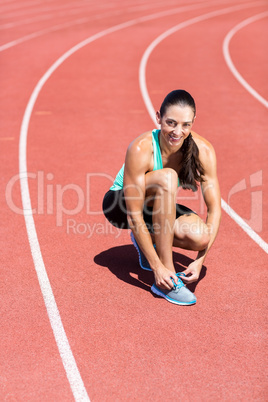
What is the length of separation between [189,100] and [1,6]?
600 inches

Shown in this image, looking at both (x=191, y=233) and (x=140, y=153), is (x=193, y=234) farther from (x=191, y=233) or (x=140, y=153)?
(x=140, y=153)

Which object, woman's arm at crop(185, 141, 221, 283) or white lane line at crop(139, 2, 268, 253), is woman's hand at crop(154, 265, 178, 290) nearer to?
woman's arm at crop(185, 141, 221, 283)

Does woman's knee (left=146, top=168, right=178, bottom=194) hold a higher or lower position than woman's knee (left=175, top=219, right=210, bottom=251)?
higher

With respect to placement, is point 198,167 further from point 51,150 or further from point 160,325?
point 51,150

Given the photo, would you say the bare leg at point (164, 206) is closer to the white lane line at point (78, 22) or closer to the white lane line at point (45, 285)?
the white lane line at point (45, 285)

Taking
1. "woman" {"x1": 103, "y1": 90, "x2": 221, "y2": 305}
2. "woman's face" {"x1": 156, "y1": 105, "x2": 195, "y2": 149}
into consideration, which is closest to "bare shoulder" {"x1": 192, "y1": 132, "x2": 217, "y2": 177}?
"woman" {"x1": 103, "y1": 90, "x2": 221, "y2": 305}

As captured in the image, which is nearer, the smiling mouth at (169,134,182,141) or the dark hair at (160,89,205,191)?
the smiling mouth at (169,134,182,141)

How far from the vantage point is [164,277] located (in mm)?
3916

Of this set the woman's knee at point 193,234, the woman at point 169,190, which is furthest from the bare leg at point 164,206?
the woman's knee at point 193,234

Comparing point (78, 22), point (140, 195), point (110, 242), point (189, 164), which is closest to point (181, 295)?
point (140, 195)

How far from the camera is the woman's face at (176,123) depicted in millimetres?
3790

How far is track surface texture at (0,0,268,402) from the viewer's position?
11.0 feet

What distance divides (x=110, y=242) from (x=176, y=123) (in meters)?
1.58

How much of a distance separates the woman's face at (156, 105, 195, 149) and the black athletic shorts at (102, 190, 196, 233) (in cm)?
59
